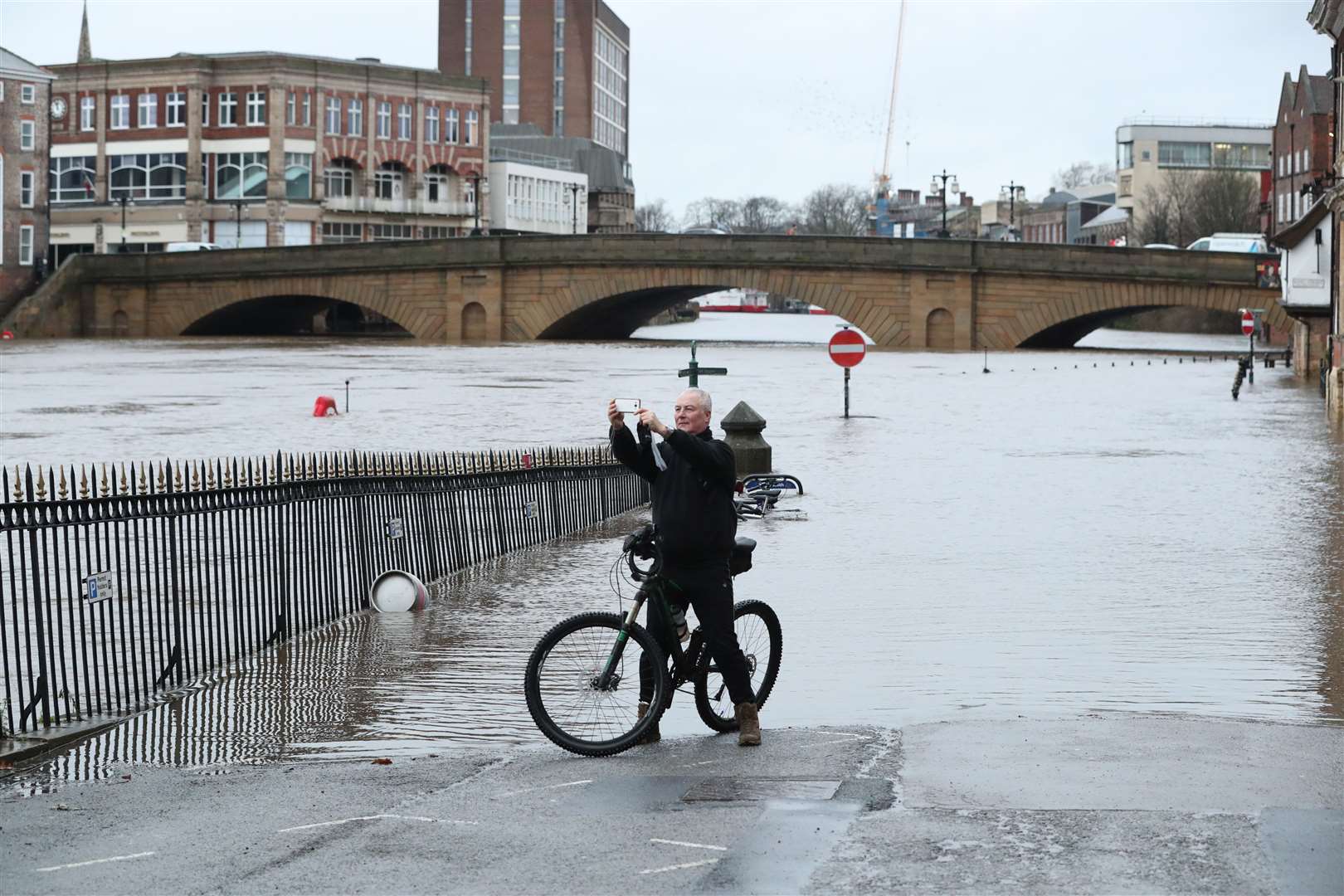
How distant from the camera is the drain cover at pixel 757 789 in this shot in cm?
705

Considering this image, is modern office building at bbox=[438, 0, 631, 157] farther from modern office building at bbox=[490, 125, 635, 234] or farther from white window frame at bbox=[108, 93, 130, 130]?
white window frame at bbox=[108, 93, 130, 130]

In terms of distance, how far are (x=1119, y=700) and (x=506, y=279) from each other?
223 ft

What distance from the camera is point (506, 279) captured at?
3007 inches

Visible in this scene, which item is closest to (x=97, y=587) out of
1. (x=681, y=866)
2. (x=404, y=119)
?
(x=681, y=866)

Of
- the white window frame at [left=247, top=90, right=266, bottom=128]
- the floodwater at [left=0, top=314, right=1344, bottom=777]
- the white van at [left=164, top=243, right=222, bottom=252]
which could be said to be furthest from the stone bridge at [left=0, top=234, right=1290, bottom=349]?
the floodwater at [left=0, top=314, right=1344, bottom=777]

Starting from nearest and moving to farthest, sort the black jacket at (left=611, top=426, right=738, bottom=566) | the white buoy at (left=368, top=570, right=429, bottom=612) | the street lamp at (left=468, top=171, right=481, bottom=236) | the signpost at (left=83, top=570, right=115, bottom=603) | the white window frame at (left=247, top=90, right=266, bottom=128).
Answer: the black jacket at (left=611, top=426, right=738, bottom=566) < the signpost at (left=83, top=570, right=115, bottom=603) < the white buoy at (left=368, top=570, right=429, bottom=612) < the white window frame at (left=247, top=90, right=266, bottom=128) < the street lamp at (left=468, top=171, right=481, bottom=236)

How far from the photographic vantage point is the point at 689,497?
8086mm

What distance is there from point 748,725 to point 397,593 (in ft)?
17.6

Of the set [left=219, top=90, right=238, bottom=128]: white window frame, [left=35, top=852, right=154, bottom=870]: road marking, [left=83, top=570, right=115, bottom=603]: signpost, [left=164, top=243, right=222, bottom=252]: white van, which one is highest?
[left=219, top=90, right=238, bottom=128]: white window frame

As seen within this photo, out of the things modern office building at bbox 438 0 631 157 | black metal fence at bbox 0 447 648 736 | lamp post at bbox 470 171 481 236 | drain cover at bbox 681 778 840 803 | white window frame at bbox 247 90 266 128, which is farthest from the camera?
modern office building at bbox 438 0 631 157

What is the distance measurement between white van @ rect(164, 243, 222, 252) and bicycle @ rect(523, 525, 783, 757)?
74.1 meters

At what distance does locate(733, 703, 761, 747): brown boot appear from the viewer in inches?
323

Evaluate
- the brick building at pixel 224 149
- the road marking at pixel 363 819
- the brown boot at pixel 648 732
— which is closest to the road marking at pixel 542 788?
the road marking at pixel 363 819

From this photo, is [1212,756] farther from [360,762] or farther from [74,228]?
[74,228]
